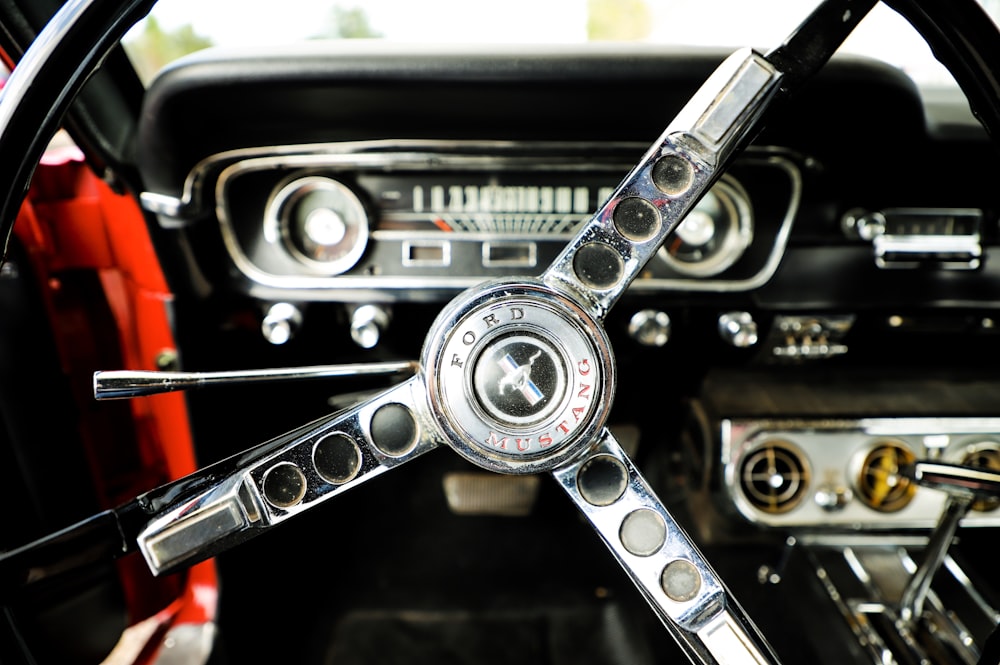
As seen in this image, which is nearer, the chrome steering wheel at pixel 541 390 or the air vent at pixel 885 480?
the chrome steering wheel at pixel 541 390

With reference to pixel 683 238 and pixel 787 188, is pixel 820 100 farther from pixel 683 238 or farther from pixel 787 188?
pixel 683 238

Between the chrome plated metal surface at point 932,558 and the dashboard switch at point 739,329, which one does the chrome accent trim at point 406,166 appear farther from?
the chrome plated metal surface at point 932,558

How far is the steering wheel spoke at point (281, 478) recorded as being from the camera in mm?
723

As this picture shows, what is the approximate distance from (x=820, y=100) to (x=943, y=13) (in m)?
0.42

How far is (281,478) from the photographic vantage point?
2.42 ft

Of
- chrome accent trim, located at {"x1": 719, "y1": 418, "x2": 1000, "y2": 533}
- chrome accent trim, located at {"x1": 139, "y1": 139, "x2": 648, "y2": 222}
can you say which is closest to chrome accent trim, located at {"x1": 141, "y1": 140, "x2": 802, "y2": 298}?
chrome accent trim, located at {"x1": 139, "y1": 139, "x2": 648, "y2": 222}

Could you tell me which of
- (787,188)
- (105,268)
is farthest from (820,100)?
(105,268)

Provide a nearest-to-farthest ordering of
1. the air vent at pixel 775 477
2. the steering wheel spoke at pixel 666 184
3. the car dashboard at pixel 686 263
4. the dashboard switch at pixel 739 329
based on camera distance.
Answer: the steering wheel spoke at pixel 666 184, the car dashboard at pixel 686 263, the dashboard switch at pixel 739 329, the air vent at pixel 775 477

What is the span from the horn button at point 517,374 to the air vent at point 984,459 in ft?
3.57

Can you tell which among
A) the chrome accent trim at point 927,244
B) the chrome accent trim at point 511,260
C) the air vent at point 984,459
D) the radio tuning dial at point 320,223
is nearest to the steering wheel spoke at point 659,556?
the chrome accent trim at point 511,260

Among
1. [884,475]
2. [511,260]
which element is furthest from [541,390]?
[884,475]

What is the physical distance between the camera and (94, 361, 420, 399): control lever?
0.71 metres

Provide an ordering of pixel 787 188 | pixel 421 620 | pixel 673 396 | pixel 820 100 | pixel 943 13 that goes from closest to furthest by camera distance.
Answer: pixel 943 13, pixel 820 100, pixel 787 188, pixel 673 396, pixel 421 620

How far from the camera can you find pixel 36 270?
1146mm
